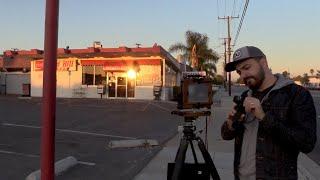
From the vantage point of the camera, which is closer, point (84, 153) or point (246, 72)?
point (246, 72)

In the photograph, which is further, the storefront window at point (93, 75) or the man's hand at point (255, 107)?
the storefront window at point (93, 75)

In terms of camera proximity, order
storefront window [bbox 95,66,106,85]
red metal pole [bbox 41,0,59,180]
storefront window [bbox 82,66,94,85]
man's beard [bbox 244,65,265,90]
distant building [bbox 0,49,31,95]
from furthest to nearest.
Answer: distant building [bbox 0,49,31,95], storefront window [bbox 82,66,94,85], storefront window [bbox 95,66,106,85], red metal pole [bbox 41,0,59,180], man's beard [bbox 244,65,265,90]

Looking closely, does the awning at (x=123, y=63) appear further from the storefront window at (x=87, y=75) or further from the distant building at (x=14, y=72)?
the distant building at (x=14, y=72)

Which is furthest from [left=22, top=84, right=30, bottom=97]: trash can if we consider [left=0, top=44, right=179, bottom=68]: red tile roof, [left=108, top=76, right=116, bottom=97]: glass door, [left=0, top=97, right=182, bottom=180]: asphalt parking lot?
[left=0, top=97, right=182, bottom=180]: asphalt parking lot

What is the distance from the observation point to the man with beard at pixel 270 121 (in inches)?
126

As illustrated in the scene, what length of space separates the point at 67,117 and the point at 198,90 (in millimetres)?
16581

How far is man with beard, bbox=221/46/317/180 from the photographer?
3.21 m

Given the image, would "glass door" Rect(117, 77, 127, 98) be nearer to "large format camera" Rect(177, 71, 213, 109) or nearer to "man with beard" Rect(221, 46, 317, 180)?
"large format camera" Rect(177, 71, 213, 109)

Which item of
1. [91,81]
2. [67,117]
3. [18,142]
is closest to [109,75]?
[91,81]

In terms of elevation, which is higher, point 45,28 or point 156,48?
point 156,48

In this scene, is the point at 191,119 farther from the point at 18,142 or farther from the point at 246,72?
the point at 18,142

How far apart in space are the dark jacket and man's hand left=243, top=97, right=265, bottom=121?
0.06 m

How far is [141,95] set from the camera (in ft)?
126

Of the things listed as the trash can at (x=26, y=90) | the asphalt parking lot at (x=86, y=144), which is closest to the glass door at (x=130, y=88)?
the trash can at (x=26, y=90)
